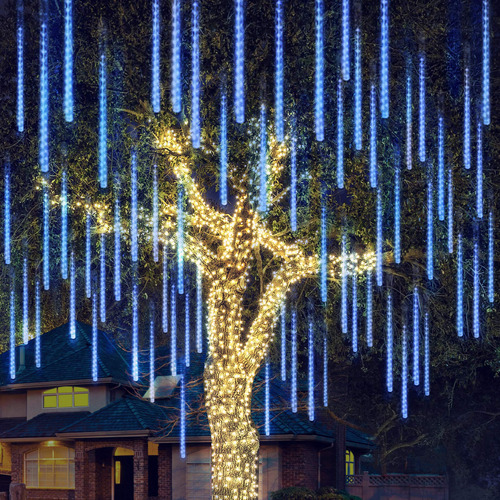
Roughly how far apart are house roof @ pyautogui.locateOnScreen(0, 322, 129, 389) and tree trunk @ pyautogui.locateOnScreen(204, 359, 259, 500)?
969 cm

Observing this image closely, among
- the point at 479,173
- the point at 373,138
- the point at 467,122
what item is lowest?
the point at 479,173

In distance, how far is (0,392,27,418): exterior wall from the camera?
105 ft

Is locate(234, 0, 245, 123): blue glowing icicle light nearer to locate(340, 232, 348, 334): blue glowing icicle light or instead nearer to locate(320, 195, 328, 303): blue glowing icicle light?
locate(320, 195, 328, 303): blue glowing icicle light

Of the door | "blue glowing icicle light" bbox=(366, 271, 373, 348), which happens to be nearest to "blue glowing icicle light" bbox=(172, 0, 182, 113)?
"blue glowing icicle light" bbox=(366, 271, 373, 348)

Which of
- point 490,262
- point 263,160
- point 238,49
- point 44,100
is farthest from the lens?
point 490,262

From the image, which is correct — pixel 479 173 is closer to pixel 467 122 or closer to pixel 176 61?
pixel 467 122

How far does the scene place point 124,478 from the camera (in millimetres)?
30875

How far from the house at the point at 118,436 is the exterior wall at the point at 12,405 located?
0.04 meters

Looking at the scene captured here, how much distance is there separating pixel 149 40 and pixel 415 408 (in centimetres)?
2463

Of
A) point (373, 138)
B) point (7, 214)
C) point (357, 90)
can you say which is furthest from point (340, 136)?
point (7, 214)

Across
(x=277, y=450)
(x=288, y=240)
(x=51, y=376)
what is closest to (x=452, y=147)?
(x=288, y=240)

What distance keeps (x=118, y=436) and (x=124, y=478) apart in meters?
4.00

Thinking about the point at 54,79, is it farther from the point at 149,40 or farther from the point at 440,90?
the point at 440,90

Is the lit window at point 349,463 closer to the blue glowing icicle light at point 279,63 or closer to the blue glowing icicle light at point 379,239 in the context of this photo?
the blue glowing icicle light at point 379,239
